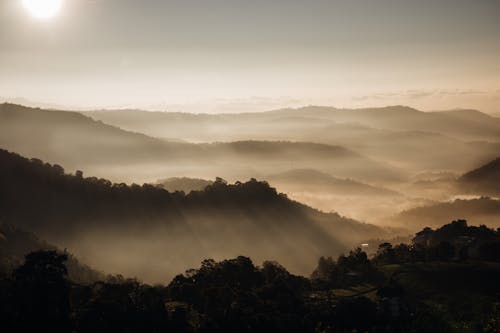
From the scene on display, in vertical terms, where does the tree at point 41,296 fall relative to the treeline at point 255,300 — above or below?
above

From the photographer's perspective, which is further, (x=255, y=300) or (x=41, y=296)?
(x=255, y=300)

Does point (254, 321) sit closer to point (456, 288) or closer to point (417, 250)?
point (456, 288)

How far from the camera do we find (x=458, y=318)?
122m

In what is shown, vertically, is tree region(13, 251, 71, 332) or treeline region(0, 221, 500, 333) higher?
tree region(13, 251, 71, 332)

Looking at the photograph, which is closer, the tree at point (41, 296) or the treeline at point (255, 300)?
the tree at point (41, 296)

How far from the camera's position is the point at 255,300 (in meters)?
98.9

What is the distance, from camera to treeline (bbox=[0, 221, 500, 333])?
3127 inches

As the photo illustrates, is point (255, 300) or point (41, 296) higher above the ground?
point (41, 296)

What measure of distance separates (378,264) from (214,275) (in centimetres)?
8703

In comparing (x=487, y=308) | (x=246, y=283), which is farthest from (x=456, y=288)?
(x=246, y=283)

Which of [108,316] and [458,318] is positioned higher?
[108,316]

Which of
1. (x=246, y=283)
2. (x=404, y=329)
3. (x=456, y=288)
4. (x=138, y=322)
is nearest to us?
(x=138, y=322)

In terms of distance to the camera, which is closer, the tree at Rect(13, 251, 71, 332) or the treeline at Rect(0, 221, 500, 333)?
the tree at Rect(13, 251, 71, 332)

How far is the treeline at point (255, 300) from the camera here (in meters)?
79.4
